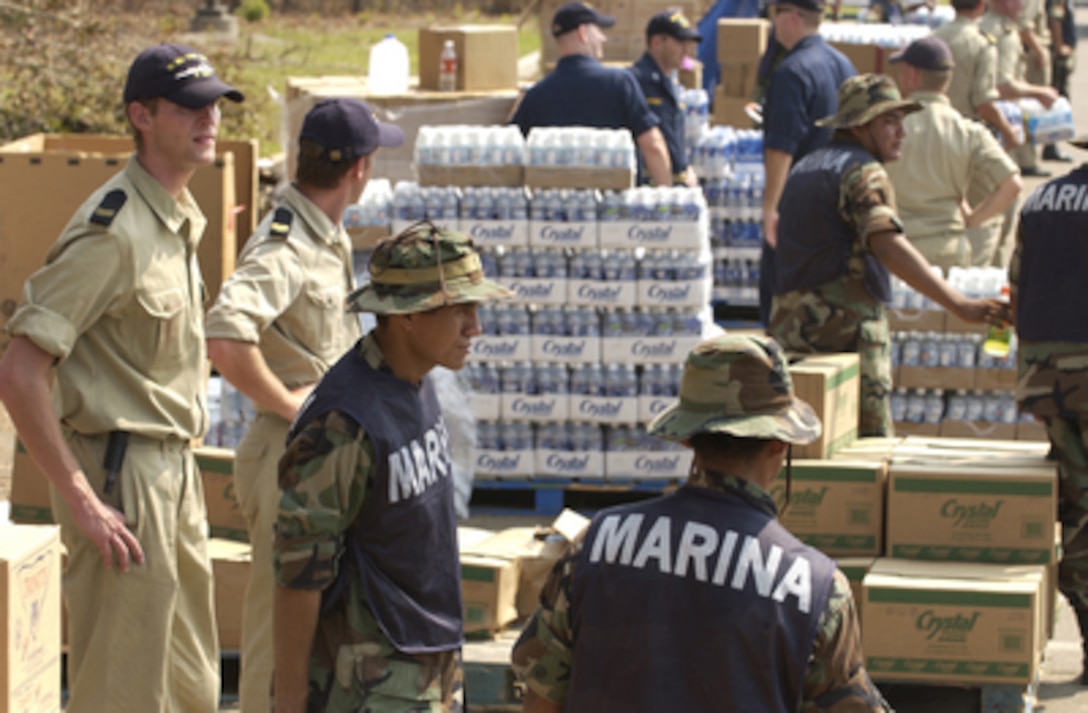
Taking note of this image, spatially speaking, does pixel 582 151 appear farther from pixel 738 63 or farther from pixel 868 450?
pixel 738 63

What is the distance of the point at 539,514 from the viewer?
27.9 ft

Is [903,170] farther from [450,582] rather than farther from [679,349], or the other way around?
[450,582]

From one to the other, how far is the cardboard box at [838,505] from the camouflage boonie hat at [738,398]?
285 centimetres

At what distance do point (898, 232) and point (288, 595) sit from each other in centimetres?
383

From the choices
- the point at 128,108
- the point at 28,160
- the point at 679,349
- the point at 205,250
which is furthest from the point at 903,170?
the point at 128,108

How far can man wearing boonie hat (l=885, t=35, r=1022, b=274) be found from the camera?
9.16 meters

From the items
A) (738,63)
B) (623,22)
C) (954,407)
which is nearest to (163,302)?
(954,407)

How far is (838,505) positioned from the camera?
5.82 meters

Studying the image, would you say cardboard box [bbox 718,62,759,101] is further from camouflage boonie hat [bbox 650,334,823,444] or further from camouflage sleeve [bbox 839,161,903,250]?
camouflage boonie hat [bbox 650,334,823,444]

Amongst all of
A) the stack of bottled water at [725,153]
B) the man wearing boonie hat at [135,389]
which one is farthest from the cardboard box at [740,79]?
the man wearing boonie hat at [135,389]

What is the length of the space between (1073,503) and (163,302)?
3585mm

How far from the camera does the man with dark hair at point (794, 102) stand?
9180 mm

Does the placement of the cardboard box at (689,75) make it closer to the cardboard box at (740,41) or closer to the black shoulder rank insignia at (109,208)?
the cardboard box at (740,41)

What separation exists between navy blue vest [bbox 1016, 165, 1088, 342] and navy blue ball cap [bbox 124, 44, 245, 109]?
3261 millimetres
